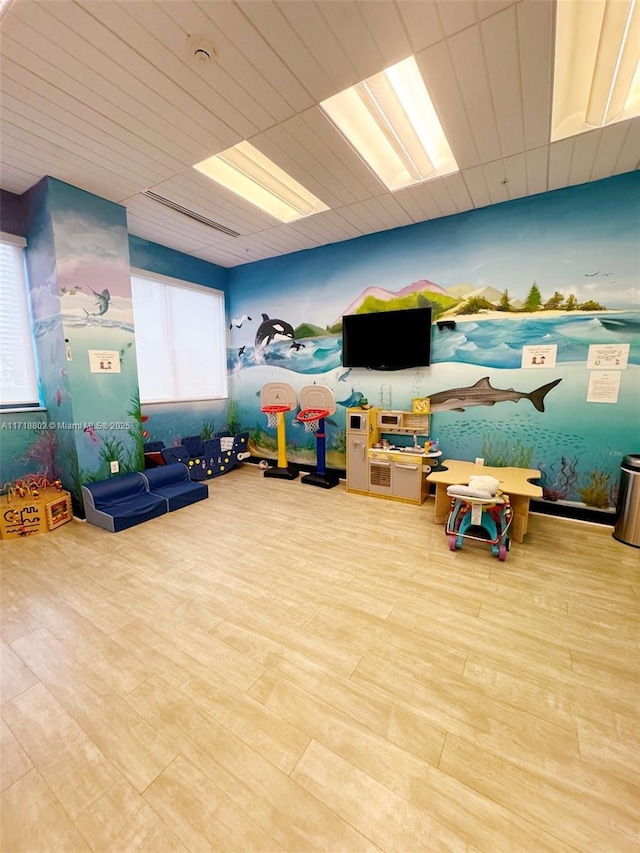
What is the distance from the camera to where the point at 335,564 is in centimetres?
268

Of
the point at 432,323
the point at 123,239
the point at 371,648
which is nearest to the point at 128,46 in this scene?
the point at 123,239

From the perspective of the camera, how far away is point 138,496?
3748 millimetres

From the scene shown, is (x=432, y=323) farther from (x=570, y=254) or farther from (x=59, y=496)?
(x=59, y=496)

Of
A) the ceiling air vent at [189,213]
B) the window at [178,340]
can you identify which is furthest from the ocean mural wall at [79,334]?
the window at [178,340]

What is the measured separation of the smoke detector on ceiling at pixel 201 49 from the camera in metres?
1.76

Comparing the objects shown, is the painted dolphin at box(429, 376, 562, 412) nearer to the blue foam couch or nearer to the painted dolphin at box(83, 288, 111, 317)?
the blue foam couch

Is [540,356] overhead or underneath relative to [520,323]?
underneath

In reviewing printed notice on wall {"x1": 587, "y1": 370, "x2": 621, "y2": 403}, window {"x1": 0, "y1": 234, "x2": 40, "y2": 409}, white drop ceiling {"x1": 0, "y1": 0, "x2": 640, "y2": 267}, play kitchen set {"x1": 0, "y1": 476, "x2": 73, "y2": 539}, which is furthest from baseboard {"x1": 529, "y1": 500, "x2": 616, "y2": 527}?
window {"x1": 0, "y1": 234, "x2": 40, "y2": 409}

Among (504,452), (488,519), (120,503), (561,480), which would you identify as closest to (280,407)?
(120,503)

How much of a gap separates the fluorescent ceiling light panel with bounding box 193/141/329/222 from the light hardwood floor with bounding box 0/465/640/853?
3465 millimetres

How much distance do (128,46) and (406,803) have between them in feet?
12.4

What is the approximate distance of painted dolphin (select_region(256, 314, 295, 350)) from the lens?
512cm

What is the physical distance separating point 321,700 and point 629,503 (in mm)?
3131

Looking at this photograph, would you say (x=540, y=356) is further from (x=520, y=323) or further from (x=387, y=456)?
(x=387, y=456)
